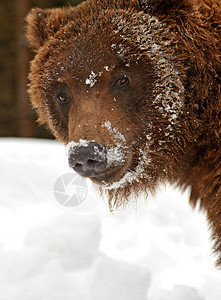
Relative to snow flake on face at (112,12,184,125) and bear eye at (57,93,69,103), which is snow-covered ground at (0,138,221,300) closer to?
bear eye at (57,93,69,103)

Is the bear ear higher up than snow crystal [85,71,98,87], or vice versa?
the bear ear

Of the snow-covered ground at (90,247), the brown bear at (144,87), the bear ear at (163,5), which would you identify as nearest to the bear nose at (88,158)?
the brown bear at (144,87)

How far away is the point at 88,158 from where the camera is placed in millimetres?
2412

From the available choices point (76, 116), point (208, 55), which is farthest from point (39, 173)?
point (208, 55)

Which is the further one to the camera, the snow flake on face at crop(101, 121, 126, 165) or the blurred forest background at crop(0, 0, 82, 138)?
the blurred forest background at crop(0, 0, 82, 138)

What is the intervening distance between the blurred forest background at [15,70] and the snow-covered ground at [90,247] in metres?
7.59

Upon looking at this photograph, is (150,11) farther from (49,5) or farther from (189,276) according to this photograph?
(49,5)

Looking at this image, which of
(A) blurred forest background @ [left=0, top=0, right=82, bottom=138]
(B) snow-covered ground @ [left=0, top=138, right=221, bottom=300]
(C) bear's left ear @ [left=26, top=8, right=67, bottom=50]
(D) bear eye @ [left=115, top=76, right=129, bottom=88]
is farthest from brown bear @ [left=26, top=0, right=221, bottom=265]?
(A) blurred forest background @ [left=0, top=0, right=82, bottom=138]

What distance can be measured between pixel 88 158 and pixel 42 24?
143 centimetres

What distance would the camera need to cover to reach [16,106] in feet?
41.5

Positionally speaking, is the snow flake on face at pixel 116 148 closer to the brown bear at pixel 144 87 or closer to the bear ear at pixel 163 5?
the brown bear at pixel 144 87

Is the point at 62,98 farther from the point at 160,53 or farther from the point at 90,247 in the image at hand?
the point at 90,247

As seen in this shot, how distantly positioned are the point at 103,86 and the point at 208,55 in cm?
74

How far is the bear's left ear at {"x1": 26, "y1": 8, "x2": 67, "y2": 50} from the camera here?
10.2ft
